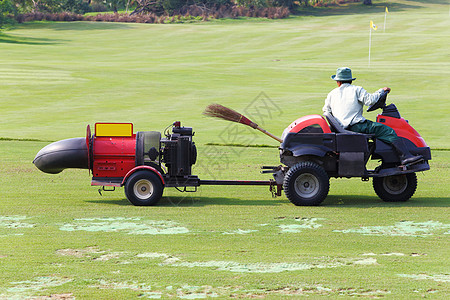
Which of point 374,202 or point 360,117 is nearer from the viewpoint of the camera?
point 360,117

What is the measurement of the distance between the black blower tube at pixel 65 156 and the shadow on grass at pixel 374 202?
3827mm

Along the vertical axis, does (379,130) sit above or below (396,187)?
above

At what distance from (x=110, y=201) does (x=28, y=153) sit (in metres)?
5.82

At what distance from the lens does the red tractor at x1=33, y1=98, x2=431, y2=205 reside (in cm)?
975

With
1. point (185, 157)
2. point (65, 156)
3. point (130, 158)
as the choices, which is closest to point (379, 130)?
point (185, 157)

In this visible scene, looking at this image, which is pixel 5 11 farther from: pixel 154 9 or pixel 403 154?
pixel 403 154

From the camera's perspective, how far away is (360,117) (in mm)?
9914

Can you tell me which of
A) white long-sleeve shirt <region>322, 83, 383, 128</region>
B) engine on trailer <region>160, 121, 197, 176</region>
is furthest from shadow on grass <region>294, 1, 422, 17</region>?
engine on trailer <region>160, 121, 197, 176</region>

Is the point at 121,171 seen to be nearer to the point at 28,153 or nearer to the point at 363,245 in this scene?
the point at 363,245

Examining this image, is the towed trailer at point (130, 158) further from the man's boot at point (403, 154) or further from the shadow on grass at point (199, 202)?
the man's boot at point (403, 154)

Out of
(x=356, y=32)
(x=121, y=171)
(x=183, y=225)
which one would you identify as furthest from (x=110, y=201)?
(x=356, y=32)

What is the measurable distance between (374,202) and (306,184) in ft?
4.16

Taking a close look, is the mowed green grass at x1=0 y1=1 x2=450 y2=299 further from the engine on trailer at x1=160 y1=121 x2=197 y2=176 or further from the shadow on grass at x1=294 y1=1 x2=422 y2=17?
the shadow on grass at x1=294 y1=1 x2=422 y2=17

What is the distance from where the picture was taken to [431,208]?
9.72 meters
